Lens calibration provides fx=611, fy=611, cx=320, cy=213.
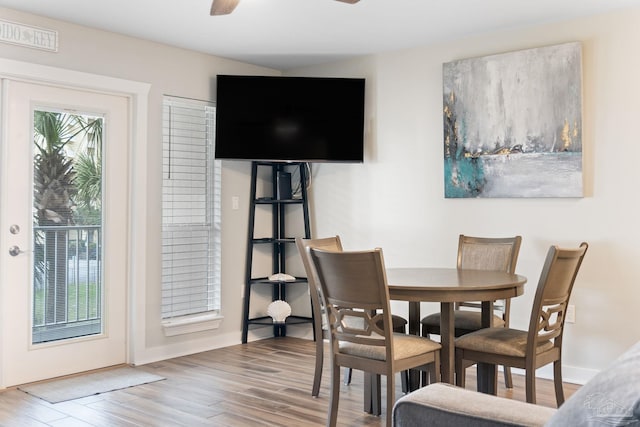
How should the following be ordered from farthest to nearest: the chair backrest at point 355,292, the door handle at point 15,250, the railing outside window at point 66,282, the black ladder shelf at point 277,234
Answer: the black ladder shelf at point 277,234 → the railing outside window at point 66,282 → the door handle at point 15,250 → the chair backrest at point 355,292

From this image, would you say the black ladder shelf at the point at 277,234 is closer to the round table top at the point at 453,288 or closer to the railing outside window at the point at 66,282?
the railing outside window at the point at 66,282

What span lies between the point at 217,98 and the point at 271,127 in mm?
488

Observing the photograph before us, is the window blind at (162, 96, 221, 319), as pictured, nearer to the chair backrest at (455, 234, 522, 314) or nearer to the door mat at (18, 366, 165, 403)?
the door mat at (18, 366, 165, 403)

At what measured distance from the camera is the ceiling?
12.3ft

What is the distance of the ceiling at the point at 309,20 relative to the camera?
12.3 ft

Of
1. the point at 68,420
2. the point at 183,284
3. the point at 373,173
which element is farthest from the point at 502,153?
the point at 68,420

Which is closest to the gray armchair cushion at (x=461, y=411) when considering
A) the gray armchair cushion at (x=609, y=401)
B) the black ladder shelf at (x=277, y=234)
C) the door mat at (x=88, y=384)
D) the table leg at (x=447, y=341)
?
the gray armchair cushion at (x=609, y=401)

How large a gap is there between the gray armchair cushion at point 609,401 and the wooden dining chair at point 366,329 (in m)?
1.65

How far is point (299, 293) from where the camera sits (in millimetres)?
5492

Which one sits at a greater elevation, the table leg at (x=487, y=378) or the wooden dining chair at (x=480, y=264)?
the wooden dining chair at (x=480, y=264)

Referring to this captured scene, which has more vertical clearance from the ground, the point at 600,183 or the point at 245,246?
the point at 600,183

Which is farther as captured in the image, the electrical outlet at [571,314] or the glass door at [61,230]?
the electrical outlet at [571,314]

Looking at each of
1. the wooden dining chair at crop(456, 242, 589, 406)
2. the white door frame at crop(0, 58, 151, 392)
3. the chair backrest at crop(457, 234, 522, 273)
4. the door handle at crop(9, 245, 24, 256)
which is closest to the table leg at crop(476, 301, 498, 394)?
the wooden dining chair at crop(456, 242, 589, 406)

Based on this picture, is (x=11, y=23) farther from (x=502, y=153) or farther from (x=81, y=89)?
(x=502, y=153)
